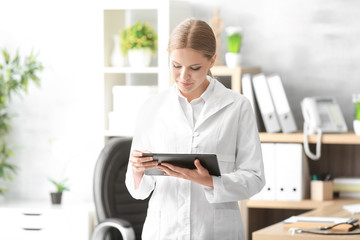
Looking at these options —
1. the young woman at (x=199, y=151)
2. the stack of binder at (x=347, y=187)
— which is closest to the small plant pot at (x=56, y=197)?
the stack of binder at (x=347, y=187)

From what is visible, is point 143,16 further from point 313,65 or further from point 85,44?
point 313,65

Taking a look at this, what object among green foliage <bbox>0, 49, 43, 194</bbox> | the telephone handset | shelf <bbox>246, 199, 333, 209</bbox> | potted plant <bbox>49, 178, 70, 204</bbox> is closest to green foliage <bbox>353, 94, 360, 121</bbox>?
the telephone handset

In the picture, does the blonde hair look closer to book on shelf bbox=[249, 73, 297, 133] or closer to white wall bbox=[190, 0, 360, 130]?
book on shelf bbox=[249, 73, 297, 133]

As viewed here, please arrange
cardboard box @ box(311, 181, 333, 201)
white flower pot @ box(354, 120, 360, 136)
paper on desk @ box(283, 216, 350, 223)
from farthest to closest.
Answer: cardboard box @ box(311, 181, 333, 201) < white flower pot @ box(354, 120, 360, 136) < paper on desk @ box(283, 216, 350, 223)

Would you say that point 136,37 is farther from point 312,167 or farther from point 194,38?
Answer: point 194,38

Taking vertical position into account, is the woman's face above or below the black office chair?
above

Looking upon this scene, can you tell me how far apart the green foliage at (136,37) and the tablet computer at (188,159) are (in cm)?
224

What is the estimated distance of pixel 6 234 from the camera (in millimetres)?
4270

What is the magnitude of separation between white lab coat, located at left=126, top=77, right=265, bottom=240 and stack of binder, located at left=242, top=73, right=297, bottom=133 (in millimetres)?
1821

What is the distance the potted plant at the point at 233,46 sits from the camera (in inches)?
161

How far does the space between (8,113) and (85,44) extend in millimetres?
715

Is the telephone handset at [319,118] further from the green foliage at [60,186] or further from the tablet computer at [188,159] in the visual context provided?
the tablet computer at [188,159]

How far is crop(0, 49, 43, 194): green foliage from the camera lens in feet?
14.6

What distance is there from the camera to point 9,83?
14.6 feet
